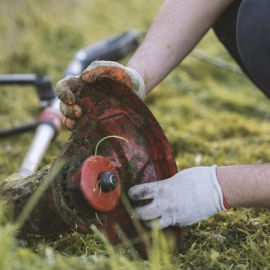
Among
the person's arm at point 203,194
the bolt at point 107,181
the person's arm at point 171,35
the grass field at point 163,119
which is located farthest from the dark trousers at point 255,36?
the bolt at point 107,181

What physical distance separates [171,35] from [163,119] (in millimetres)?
1601

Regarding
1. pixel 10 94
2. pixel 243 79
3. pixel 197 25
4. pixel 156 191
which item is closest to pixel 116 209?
pixel 156 191

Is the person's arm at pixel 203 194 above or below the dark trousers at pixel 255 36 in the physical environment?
below

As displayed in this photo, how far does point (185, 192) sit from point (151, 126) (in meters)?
0.28

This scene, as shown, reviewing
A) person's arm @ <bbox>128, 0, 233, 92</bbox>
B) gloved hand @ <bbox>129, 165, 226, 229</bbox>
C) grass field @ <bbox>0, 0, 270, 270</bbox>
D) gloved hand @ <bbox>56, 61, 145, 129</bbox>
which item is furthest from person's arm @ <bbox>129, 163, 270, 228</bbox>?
person's arm @ <bbox>128, 0, 233, 92</bbox>

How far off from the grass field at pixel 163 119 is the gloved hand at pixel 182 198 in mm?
115

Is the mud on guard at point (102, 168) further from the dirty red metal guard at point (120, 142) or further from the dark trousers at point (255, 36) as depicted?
the dark trousers at point (255, 36)

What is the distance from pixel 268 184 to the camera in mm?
1933

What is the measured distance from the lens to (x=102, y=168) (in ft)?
6.24

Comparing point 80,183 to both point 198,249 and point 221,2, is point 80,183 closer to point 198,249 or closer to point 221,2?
point 198,249

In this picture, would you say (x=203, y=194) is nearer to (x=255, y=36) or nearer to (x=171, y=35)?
(x=255, y=36)

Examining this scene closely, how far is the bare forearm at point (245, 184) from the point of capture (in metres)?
1.94

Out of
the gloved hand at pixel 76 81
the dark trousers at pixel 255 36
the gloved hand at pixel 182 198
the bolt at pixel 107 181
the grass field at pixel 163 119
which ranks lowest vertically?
the grass field at pixel 163 119

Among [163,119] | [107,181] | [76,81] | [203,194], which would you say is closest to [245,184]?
[203,194]
